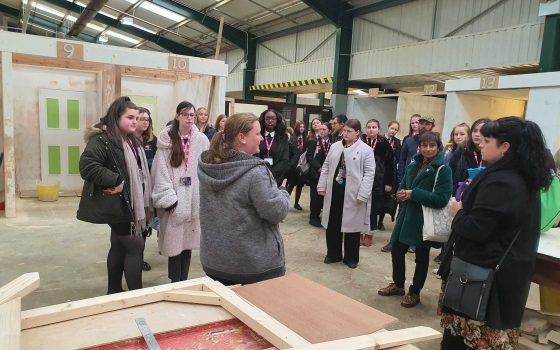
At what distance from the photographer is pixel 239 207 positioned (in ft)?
5.93

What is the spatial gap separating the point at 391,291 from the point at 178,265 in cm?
182

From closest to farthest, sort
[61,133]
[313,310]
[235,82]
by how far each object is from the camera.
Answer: [313,310]
[61,133]
[235,82]

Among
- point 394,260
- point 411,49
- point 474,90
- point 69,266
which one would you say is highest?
point 411,49

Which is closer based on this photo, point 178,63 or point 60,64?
point 178,63

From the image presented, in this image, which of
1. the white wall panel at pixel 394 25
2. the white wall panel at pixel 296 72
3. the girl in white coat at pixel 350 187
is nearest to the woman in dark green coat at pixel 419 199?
the girl in white coat at pixel 350 187

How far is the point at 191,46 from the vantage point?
16.9 metres

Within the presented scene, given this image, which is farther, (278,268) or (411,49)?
(411,49)

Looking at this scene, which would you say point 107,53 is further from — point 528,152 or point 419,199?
point 528,152

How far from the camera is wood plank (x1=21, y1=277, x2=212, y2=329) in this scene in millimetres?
1175

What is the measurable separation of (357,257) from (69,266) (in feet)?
9.30

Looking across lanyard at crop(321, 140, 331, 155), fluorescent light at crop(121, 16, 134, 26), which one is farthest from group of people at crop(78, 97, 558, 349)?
fluorescent light at crop(121, 16, 134, 26)

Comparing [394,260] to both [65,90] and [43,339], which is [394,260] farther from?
[65,90]

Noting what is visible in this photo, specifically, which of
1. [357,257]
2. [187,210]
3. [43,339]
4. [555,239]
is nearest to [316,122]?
[357,257]

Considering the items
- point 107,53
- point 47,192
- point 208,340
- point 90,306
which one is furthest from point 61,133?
point 208,340
